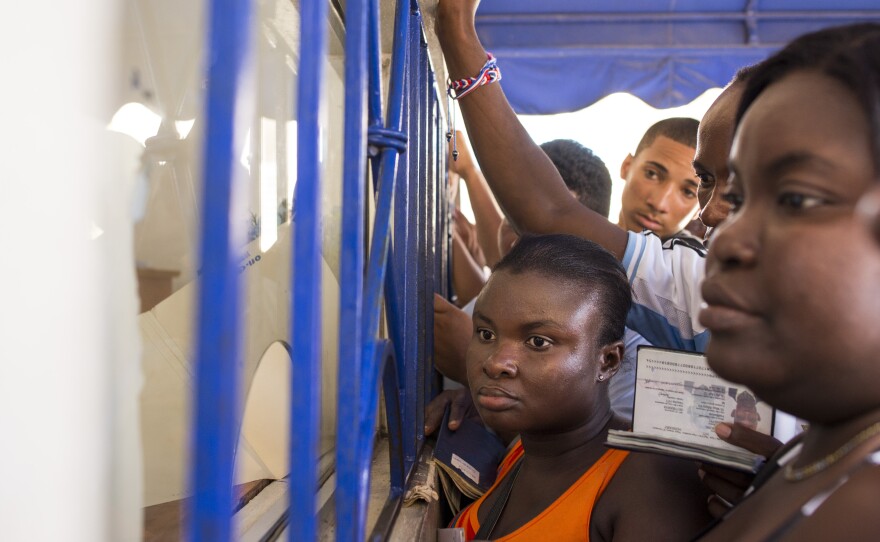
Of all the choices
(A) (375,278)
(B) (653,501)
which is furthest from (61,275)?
(B) (653,501)

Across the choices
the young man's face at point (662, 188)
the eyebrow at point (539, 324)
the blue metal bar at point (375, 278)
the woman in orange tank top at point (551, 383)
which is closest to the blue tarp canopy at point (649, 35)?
the young man's face at point (662, 188)

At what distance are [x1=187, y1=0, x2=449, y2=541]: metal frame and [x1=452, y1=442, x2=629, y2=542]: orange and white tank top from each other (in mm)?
254

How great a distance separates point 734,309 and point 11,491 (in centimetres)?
62

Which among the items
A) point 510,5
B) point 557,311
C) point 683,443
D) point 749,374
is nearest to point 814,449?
point 749,374

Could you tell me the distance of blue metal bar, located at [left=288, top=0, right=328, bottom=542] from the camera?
704 millimetres

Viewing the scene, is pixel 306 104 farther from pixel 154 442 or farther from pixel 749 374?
pixel 749 374

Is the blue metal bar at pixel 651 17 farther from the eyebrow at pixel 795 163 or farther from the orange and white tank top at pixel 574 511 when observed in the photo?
the eyebrow at pixel 795 163

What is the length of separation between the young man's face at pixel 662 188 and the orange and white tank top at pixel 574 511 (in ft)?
5.16

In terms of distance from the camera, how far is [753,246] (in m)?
0.70

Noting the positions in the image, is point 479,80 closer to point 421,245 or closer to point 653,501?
point 421,245

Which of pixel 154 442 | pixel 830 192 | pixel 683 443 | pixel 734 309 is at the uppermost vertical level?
pixel 830 192

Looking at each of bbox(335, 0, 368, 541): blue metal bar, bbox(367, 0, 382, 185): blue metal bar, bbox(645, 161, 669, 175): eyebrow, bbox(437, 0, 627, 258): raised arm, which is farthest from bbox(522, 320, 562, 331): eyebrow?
bbox(645, 161, 669, 175): eyebrow

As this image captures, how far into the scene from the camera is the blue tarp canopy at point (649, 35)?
3.69 meters

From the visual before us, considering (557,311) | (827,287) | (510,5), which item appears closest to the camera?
(827,287)
